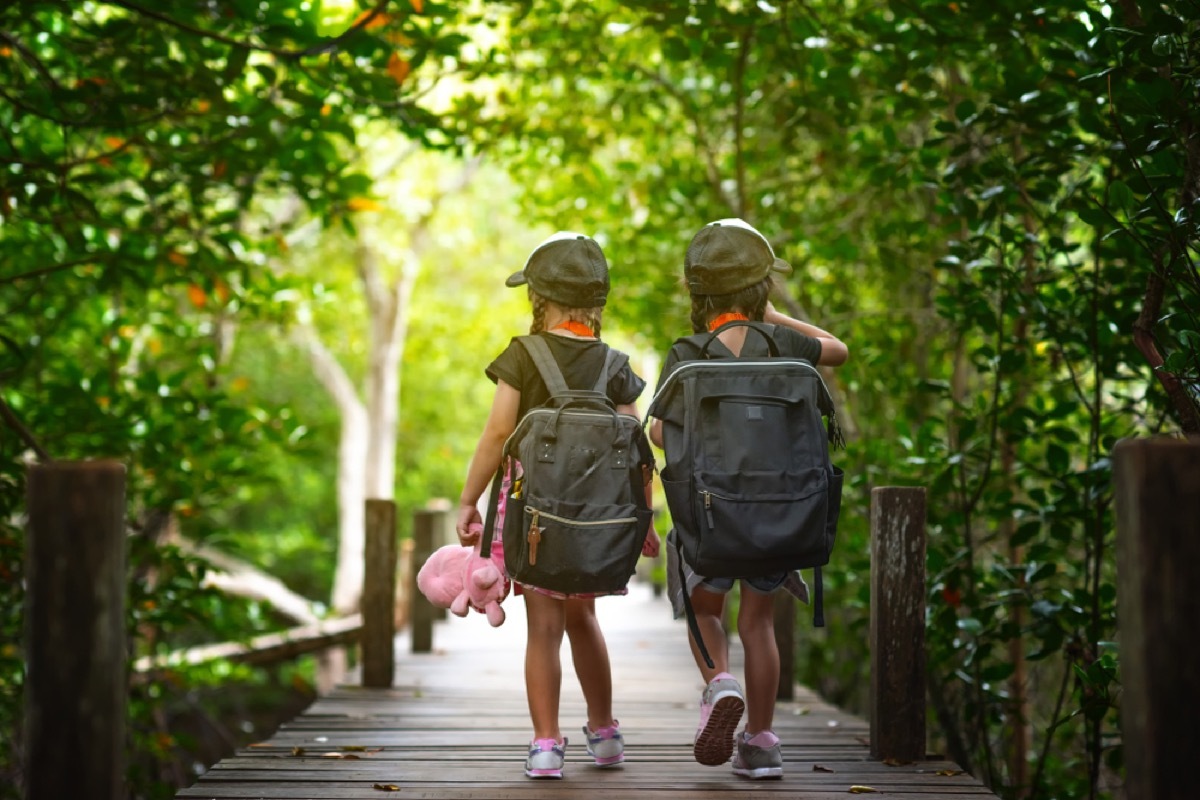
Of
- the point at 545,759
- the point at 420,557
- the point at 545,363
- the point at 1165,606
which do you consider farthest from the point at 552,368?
the point at 420,557

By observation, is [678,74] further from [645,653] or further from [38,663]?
[38,663]

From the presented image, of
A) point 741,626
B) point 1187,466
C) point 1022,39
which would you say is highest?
point 1022,39

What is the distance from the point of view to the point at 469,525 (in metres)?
3.71

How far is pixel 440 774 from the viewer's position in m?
3.74

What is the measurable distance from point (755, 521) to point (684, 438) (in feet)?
1.03

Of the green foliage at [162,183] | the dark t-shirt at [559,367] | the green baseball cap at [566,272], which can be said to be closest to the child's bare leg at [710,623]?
the dark t-shirt at [559,367]

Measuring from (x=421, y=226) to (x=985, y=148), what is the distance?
14.5 metres

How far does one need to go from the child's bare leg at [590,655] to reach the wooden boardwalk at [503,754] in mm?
217

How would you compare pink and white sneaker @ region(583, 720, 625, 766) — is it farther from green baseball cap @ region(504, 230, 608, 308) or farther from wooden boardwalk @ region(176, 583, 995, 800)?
green baseball cap @ region(504, 230, 608, 308)

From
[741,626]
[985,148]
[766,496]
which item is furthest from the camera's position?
[985,148]

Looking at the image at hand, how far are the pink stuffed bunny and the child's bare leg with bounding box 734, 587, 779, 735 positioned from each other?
74cm

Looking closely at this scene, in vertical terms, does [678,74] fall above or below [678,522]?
above

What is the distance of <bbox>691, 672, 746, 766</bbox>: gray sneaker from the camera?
337cm

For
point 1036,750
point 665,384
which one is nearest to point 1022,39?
point 665,384
